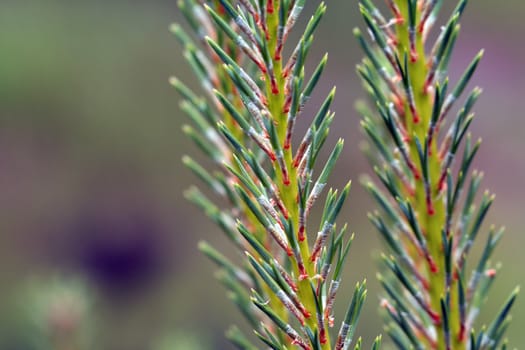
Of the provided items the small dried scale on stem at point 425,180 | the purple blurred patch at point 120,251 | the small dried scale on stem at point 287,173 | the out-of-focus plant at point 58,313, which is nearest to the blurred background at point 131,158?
the purple blurred patch at point 120,251

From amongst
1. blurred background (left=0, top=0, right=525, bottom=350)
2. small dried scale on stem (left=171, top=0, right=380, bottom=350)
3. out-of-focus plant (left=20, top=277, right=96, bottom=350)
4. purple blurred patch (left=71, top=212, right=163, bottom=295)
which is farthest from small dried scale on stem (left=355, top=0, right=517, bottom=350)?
purple blurred patch (left=71, top=212, right=163, bottom=295)

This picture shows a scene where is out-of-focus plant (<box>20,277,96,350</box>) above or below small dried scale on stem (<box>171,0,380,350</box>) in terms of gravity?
below

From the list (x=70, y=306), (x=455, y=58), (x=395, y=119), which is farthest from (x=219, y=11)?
(x=455, y=58)

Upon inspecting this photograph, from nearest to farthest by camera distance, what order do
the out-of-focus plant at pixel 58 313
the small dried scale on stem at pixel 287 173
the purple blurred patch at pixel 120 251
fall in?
1. the small dried scale on stem at pixel 287 173
2. the out-of-focus plant at pixel 58 313
3. the purple blurred patch at pixel 120 251

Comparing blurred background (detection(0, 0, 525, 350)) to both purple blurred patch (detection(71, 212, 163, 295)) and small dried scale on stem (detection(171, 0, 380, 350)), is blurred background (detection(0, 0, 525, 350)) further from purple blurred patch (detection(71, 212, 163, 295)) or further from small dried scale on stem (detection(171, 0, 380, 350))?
small dried scale on stem (detection(171, 0, 380, 350))

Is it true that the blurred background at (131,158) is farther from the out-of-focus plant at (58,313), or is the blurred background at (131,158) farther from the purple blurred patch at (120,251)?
the out-of-focus plant at (58,313)

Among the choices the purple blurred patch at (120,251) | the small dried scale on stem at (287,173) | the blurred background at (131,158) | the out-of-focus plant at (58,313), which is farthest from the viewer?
the purple blurred patch at (120,251)

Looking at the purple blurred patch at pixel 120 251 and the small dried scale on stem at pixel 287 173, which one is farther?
the purple blurred patch at pixel 120 251
